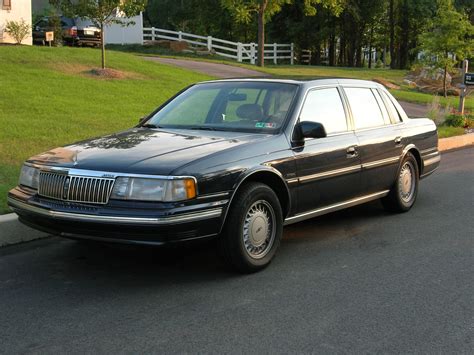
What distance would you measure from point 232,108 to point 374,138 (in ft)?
5.45

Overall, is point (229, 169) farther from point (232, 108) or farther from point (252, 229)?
point (232, 108)

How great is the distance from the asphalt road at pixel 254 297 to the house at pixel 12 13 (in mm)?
20696

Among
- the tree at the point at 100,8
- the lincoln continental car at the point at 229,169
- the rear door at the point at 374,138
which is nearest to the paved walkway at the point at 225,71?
the tree at the point at 100,8

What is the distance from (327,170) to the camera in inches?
231

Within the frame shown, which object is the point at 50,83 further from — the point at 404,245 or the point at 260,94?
the point at 404,245

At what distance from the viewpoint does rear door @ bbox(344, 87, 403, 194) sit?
648cm

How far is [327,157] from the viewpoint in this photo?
586cm

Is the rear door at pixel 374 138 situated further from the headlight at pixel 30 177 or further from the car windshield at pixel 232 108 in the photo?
the headlight at pixel 30 177

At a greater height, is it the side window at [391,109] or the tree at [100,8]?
the tree at [100,8]

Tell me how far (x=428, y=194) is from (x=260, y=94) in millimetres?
3716

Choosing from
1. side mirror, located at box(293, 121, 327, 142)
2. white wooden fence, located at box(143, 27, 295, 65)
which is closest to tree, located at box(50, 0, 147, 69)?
side mirror, located at box(293, 121, 327, 142)

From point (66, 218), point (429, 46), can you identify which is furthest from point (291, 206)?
point (429, 46)

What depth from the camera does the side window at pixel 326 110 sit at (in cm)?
591

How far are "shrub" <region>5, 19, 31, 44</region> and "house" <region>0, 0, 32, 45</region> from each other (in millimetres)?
310
